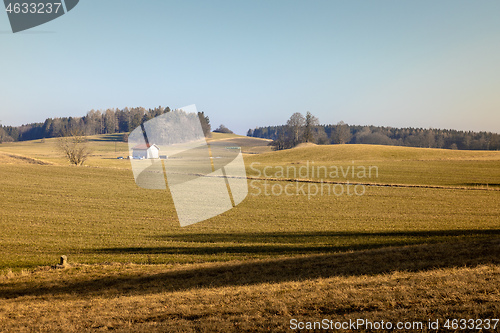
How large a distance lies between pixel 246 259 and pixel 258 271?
262 cm

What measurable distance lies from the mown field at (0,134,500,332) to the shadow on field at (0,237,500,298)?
8 cm

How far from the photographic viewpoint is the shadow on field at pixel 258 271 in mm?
12125

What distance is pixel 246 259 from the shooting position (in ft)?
52.7

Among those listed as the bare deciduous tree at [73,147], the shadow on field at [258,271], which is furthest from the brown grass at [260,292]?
the bare deciduous tree at [73,147]

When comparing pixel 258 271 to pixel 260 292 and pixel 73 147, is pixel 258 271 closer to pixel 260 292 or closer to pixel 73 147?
pixel 260 292

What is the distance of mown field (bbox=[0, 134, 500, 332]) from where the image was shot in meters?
8.13

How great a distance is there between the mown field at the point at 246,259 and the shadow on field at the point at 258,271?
0.25 feet

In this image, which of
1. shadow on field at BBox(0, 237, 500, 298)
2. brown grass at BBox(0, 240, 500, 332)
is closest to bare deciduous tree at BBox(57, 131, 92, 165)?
brown grass at BBox(0, 240, 500, 332)

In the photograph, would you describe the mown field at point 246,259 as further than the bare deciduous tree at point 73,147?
No

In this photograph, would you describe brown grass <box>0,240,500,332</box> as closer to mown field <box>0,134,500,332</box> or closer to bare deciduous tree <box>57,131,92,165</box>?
mown field <box>0,134,500,332</box>

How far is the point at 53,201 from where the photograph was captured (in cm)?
3228

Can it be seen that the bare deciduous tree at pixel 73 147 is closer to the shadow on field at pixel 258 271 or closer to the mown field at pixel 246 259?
the mown field at pixel 246 259

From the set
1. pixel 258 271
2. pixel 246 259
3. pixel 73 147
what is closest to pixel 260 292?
pixel 258 271

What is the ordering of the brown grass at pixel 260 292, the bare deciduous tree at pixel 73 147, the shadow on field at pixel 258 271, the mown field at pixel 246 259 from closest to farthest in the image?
the brown grass at pixel 260 292 → the mown field at pixel 246 259 → the shadow on field at pixel 258 271 → the bare deciduous tree at pixel 73 147
